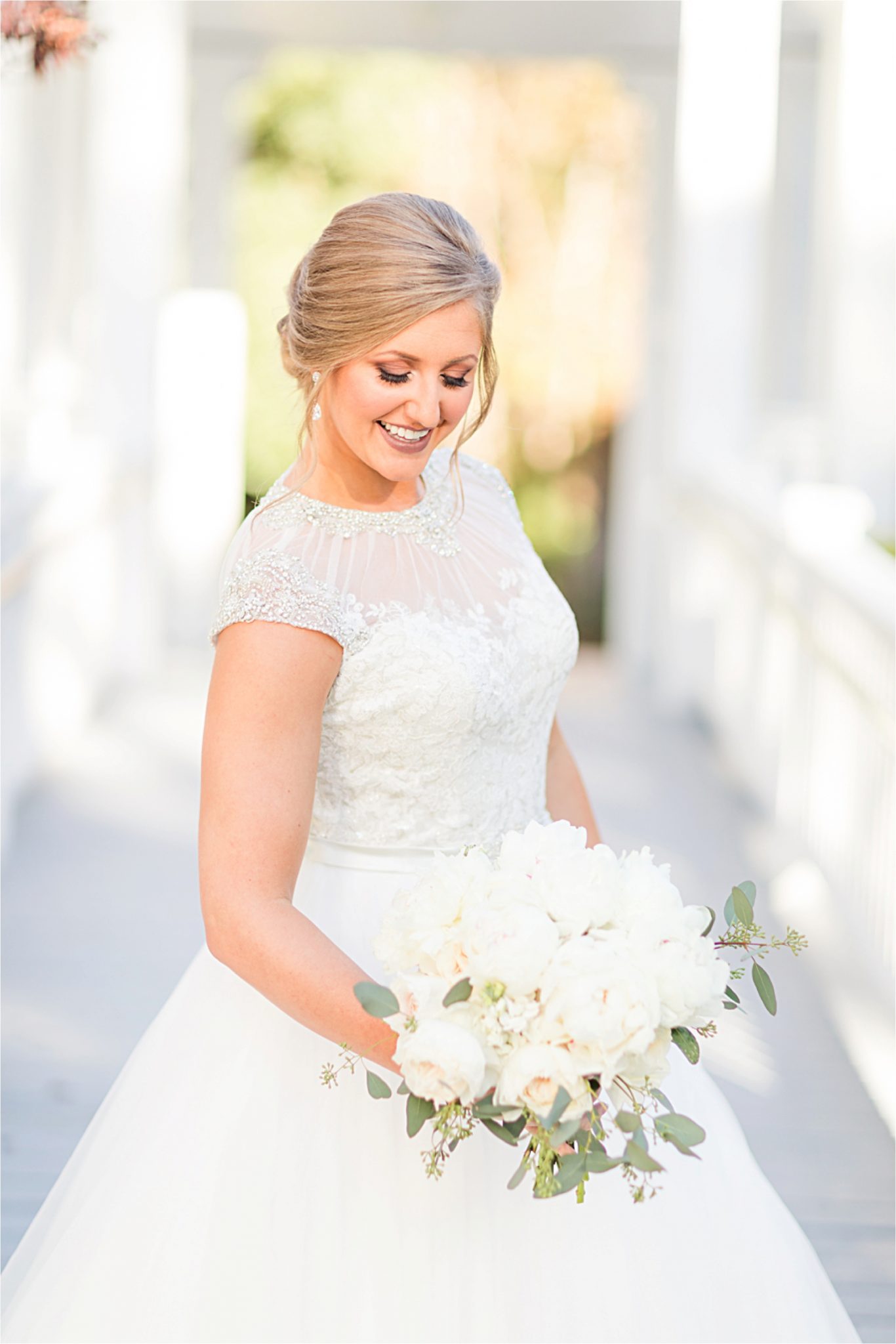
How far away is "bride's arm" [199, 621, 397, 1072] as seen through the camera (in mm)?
1731

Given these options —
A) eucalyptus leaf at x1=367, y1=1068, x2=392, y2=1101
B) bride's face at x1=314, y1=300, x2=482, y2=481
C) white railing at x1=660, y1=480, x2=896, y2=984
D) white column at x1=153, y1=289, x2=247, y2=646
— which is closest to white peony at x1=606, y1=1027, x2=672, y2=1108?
eucalyptus leaf at x1=367, y1=1068, x2=392, y2=1101

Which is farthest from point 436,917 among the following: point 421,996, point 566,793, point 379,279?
point 566,793

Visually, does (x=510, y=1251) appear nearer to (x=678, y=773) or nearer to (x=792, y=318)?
(x=678, y=773)

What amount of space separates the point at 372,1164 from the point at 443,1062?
526 mm

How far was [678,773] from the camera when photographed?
7246 millimetres

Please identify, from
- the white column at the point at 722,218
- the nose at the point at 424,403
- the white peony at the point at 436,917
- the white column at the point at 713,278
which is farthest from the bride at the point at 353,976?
the white column at the point at 722,218

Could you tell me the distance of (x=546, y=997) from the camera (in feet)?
5.04

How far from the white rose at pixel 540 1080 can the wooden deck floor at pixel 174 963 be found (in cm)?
176

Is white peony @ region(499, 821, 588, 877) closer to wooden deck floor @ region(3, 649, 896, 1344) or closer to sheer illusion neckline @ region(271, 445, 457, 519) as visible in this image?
sheer illusion neckline @ region(271, 445, 457, 519)

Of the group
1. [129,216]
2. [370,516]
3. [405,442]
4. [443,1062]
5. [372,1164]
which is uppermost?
[129,216]

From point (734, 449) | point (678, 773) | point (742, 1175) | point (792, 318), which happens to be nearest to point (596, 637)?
point (792, 318)

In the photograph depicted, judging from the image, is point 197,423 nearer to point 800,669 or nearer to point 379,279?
point 800,669

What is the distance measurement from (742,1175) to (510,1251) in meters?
0.36

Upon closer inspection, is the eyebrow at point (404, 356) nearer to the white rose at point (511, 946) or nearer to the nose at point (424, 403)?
the nose at point (424, 403)
